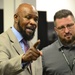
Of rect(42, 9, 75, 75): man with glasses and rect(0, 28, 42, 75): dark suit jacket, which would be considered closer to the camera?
rect(0, 28, 42, 75): dark suit jacket

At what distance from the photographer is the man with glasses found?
200 centimetres

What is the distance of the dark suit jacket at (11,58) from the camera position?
1450 millimetres

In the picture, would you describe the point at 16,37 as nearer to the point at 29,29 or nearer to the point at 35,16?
the point at 29,29

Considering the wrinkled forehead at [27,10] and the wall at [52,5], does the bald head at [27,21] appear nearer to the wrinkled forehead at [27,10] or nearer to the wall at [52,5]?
the wrinkled forehead at [27,10]

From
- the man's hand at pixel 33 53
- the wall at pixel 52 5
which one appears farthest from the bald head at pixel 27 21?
the wall at pixel 52 5

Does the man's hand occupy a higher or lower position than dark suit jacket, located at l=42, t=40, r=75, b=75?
higher

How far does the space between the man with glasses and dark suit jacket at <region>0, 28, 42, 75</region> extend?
0.14 meters

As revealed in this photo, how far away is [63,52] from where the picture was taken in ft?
6.75

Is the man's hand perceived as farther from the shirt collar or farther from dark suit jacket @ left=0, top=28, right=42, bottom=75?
the shirt collar

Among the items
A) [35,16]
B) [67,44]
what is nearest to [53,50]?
[67,44]

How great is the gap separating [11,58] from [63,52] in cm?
61

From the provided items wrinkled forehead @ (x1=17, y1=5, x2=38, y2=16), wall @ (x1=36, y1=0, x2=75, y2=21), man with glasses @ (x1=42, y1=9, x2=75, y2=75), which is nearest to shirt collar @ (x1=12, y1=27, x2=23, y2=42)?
wrinkled forehead @ (x1=17, y1=5, x2=38, y2=16)

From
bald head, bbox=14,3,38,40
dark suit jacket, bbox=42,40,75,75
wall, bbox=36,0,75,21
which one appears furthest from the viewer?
wall, bbox=36,0,75,21

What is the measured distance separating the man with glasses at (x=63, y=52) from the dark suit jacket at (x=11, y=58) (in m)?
0.14
